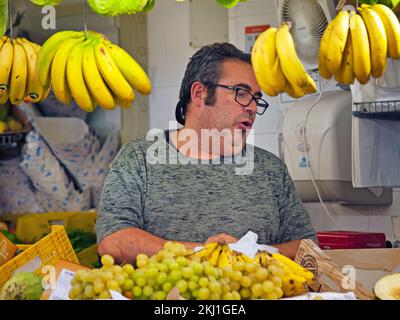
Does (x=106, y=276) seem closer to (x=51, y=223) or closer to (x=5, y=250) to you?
(x=5, y=250)

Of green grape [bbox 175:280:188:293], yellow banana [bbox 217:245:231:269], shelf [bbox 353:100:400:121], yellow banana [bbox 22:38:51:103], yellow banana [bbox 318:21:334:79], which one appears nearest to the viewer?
green grape [bbox 175:280:188:293]

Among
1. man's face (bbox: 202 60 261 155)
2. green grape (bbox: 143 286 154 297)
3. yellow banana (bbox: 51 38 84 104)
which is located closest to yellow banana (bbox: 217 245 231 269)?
green grape (bbox: 143 286 154 297)

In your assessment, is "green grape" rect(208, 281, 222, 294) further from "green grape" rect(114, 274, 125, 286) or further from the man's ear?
the man's ear

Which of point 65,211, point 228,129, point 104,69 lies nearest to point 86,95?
point 104,69

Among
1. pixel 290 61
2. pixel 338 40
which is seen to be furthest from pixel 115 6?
pixel 338 40

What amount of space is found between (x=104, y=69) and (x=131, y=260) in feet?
2.08

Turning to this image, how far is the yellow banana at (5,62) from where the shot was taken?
2.70 m

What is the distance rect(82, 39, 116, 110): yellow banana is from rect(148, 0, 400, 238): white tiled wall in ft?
0.73

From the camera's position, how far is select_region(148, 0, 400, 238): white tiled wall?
265 cm

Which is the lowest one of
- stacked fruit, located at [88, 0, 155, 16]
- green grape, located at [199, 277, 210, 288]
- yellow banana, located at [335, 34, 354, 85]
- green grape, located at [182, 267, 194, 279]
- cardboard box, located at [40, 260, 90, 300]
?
cardboard box, located at [40, 260, 90, 300]

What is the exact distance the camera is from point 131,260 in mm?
2527

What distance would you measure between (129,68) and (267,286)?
88cm

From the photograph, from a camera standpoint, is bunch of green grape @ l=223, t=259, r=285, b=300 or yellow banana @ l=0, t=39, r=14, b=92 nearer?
bunch of green grape @ l=223, t=259, r=285, b=300
